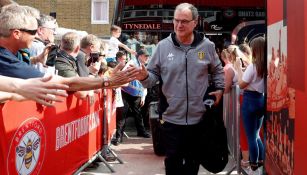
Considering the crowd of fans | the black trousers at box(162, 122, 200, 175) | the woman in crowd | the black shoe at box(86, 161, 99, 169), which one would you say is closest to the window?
the crowd of fans

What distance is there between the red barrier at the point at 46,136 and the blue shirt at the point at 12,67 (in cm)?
22

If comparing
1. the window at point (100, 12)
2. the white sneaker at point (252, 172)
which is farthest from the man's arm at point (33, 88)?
the window at point (100, 12)

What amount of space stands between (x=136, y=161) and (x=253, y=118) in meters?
2.28

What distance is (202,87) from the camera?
4500 mm

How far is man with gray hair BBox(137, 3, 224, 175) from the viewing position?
14.6ft

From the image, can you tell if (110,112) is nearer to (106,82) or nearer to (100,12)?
(106,82)

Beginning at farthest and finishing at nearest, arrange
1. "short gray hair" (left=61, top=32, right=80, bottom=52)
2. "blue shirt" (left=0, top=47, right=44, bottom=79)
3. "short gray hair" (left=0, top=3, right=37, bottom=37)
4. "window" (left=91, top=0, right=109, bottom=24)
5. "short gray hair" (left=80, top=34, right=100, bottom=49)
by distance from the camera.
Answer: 1. "window" (left=91, top=0, right=109, bottom=24)
2. "short gray hair" (left=80, top=34, right=100, bottom=49)
3. "short gray hair" (left=61, top=32, right=80, bottom=52)
4. "short gray hair" (left=0, top=3, right=37, bottom=37)
5. "blue shirt" (left=0, top=47, right=44, bottom=79)

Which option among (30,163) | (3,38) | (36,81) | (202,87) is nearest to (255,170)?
(202,87)

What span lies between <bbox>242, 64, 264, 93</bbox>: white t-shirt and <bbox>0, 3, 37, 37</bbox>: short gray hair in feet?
9.91

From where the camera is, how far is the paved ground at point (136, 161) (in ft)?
21.9

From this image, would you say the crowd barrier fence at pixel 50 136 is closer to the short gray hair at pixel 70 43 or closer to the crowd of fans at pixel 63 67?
the crowd of fans at pixel 63 67

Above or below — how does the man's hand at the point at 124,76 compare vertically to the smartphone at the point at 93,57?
below

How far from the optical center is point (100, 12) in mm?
29484

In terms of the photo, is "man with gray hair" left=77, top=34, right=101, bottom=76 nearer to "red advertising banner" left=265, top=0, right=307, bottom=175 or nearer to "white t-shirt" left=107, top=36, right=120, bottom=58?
"red advertising banner" left=265, top=0, right=307, bottom=175
